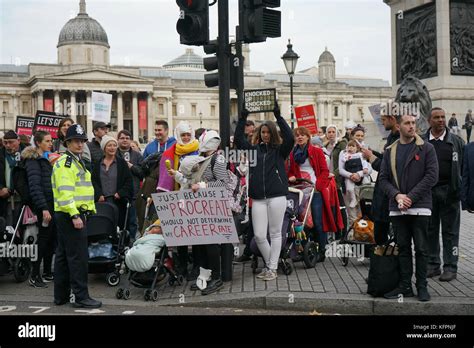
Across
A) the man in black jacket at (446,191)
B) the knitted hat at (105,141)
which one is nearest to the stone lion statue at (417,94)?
the man in black jacket at (446,191)

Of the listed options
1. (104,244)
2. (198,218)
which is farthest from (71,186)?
(198,218)

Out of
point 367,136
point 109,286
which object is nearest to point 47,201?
point 109,286

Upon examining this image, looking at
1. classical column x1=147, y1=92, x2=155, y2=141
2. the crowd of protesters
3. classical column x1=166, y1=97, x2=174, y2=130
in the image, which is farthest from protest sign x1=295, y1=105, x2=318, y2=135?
classical column x1=166, y1=97, x2=174, y2=130

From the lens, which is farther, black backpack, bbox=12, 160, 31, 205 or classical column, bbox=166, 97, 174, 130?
classical column, bbox=166, 97, 174, 130

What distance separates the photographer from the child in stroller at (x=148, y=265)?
8.73 metres

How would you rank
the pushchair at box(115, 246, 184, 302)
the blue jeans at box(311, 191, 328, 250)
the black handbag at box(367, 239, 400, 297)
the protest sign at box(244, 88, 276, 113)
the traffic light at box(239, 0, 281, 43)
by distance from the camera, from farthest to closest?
the blue jeans at box(311, 191, 328, 250) → the protest sign at box(244, 88, 276, 113) → the traffic light at box(239, 0, 281, 43) → the pushchair at box(115, 246, 184, 302) → the black handbag at box(367, 239, 400, 297)

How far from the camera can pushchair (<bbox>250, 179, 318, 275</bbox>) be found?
385 inches

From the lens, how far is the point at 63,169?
8.29m

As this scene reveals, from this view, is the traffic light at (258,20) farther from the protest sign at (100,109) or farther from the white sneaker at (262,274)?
the protest sign at (100,109)

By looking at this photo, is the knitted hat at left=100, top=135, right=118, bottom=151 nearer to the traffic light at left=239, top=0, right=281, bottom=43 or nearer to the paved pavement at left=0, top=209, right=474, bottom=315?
the paved pavement at left=0, top=209, right=474, bottom=315

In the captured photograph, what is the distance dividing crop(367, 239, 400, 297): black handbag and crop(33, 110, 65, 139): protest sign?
7515 millimetres

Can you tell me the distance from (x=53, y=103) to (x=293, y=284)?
321ft

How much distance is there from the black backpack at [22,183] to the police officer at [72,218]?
178 centimetres

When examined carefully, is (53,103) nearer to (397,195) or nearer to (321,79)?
(321,79)
